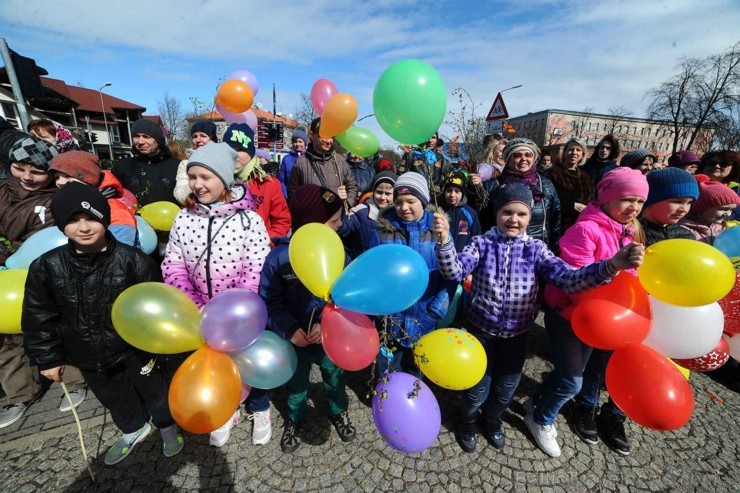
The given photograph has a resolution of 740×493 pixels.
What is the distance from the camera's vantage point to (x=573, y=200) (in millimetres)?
4023

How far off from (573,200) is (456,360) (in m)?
3.28

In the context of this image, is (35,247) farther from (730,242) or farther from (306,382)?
(730,242)

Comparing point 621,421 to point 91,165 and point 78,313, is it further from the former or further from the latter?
point 91,165

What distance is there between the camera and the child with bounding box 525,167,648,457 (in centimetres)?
208

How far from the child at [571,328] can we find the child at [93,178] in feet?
10.6

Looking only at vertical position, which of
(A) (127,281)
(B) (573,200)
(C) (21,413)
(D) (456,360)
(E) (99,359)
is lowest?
(C) (21,413)

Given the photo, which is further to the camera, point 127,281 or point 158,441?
point 158,441

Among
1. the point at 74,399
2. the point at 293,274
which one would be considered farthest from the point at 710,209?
the point at 74,399

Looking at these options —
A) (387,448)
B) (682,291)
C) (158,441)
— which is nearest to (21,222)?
(158,441)

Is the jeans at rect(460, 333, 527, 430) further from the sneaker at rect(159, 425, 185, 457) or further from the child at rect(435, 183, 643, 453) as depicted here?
the sneaker at rect(159, 425, 185, 457)

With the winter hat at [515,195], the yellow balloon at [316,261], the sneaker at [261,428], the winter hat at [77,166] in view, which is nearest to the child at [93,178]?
the winter hat at [77,166]

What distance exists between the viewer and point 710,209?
108 inches

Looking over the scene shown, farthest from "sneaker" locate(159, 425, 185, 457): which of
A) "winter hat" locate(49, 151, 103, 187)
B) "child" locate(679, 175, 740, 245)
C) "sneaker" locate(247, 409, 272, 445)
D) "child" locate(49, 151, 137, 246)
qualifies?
"child" locate(679, 175, 740, 245)

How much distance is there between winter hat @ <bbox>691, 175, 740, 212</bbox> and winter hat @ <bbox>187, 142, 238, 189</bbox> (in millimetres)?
3799
